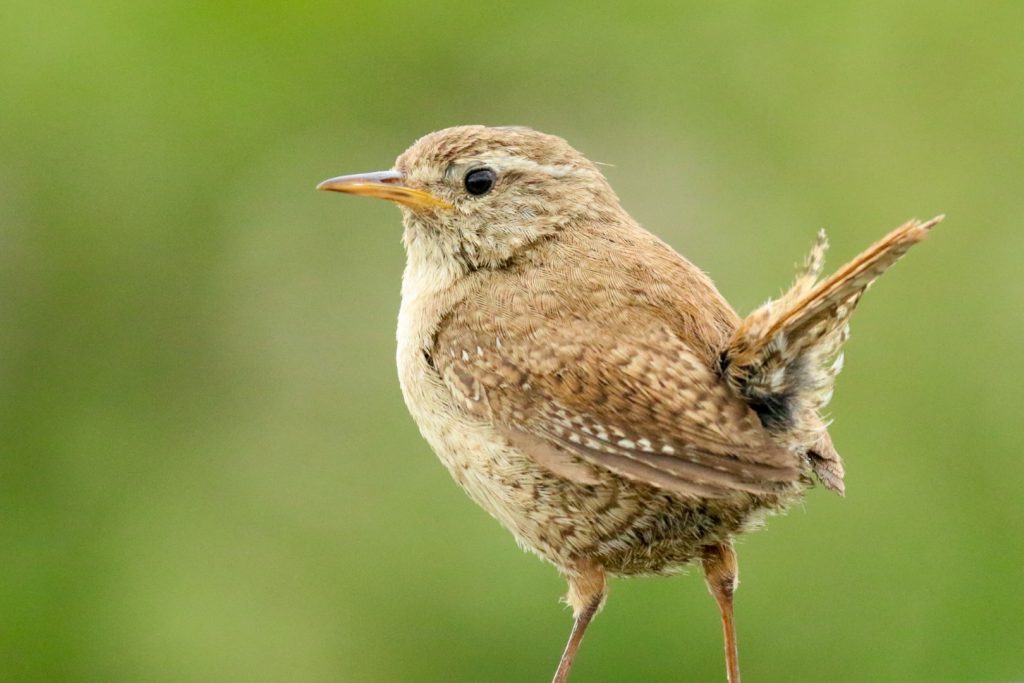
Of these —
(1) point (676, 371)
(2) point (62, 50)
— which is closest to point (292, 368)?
(2) point (62, 50)

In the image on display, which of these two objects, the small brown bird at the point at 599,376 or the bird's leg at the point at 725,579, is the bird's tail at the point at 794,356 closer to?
the small brown bird at the point at 599,376

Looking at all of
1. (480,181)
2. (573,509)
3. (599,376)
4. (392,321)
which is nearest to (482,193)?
(480,181)

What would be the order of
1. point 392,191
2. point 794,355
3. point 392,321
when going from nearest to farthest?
point 794,355
point 392,191
point 392,321

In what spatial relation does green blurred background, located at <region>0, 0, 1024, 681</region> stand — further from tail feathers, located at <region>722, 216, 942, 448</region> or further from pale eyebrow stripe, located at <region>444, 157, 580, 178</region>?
tail feathers, located at <region>722, 216, 942, 448</region>

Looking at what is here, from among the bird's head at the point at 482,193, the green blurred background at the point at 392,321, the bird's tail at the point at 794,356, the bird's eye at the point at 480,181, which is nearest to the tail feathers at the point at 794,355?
the bird's tail at the point at 794,356

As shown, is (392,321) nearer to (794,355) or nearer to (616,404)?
(616,404)

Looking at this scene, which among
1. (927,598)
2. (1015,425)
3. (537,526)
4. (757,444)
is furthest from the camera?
(1015,425)

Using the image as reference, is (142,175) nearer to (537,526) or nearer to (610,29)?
(610,29)
